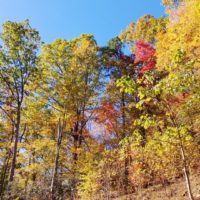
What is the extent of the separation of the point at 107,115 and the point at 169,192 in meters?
6.97

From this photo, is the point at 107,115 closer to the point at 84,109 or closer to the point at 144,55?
the point at 84,109

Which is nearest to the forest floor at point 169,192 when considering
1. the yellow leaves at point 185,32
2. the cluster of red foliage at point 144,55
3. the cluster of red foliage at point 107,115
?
the yellow leaves at point 185,32

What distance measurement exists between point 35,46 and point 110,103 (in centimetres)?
554

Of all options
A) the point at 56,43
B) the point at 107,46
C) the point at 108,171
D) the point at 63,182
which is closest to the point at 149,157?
the point at 108,171

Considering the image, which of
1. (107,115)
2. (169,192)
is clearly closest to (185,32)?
(169,192)

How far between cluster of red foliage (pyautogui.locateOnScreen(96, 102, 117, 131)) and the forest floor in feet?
17.1

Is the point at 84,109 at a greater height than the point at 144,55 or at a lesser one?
lesser

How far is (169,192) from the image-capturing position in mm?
10219

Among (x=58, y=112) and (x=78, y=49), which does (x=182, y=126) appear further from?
(x=78, y=49)

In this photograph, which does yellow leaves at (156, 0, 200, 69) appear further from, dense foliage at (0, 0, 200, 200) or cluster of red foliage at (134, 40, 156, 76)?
cluster of red foliage at (134, 40, 156, 76)

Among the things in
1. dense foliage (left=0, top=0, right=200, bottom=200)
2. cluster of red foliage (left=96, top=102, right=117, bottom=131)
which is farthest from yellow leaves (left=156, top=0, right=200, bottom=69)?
cluster of red foliage (left=96, top=102, right=117, bottom=131)

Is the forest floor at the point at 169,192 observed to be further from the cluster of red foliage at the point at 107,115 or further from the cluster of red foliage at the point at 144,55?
the cluster of red foliage at the point at 144,55

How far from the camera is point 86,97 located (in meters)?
15.2

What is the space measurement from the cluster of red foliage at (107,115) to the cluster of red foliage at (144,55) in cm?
274
